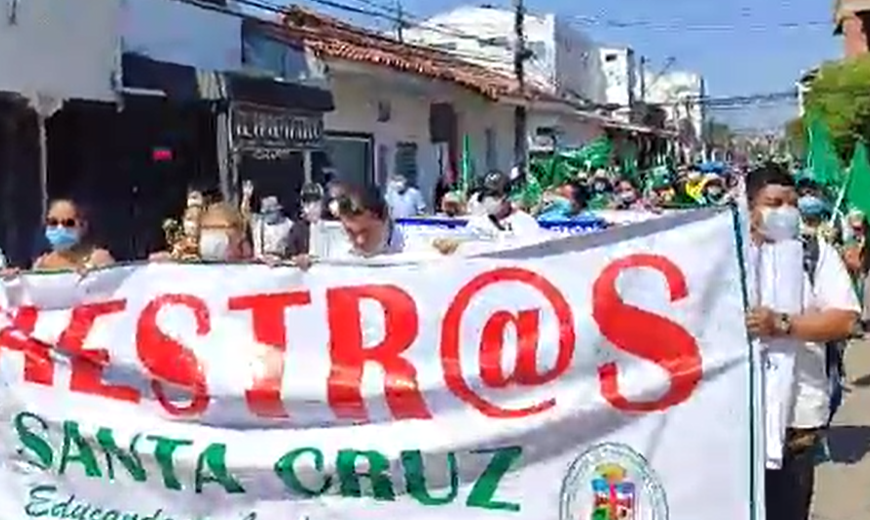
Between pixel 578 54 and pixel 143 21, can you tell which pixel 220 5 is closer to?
pixel 143 21

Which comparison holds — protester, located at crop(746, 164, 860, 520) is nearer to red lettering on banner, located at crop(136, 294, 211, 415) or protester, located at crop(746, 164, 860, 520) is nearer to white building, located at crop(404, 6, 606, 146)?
red lettering on banner, located at crop(136, 294, 211, 415)

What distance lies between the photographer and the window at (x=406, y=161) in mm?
26734

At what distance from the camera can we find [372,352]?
5336 mm

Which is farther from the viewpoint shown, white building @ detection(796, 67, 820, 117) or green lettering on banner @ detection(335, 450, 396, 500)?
white building @ detection(796, 67, 820, 117)

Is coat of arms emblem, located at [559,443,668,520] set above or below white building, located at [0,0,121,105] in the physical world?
below

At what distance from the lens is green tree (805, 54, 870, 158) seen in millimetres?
35750

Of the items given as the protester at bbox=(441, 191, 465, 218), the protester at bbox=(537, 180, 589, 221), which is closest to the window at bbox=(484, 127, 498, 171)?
the protester at bbox=(441, 191, 465, 218)

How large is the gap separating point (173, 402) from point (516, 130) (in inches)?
1211

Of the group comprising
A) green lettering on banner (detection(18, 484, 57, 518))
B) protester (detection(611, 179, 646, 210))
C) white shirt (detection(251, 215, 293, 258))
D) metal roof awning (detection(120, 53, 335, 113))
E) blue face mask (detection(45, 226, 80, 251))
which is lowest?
green lettering on banner (detection(18, 484, 57, 518))

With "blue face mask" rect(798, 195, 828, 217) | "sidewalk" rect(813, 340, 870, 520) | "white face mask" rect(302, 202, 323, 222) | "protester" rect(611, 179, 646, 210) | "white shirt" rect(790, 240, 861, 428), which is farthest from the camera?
"protester" rect(611, 179, 646, 210)

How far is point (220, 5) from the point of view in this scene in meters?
19.4

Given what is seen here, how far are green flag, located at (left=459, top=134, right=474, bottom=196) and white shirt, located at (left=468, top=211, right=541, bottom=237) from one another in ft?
35.0

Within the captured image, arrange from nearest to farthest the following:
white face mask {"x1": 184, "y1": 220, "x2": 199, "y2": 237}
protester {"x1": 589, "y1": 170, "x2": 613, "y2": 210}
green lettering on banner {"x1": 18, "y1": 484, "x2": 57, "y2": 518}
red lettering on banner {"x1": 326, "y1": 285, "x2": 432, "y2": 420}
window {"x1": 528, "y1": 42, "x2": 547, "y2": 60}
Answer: red lettering on banner {"x1": 326, "y1": 285, "x2": 432, "y2": 420}
green lettering on banner {"x1": 18, "y1": 484, "x2": 57, "y2": 518}
white face mask {"x1": 184, "y1": 220, "x2": 199, "y2": 237}
protester {"x1": 589, "y1": 170, "x2": 613, "y2": 210}
window {"x1": 528, "y1": 42, "x2": 547, "y2": 60}

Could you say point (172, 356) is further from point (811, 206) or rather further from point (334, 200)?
point (811, 206)
